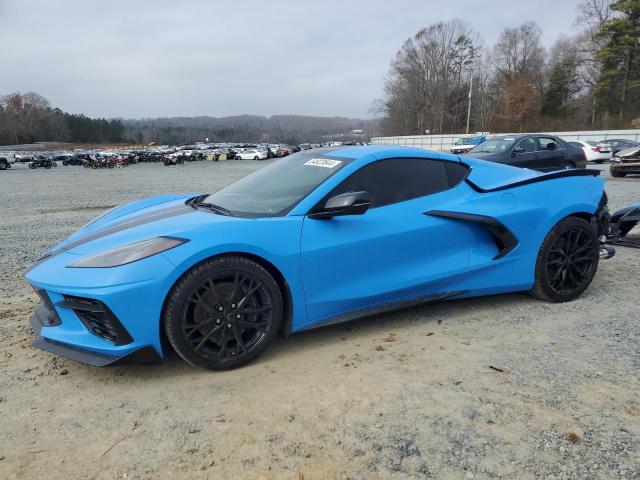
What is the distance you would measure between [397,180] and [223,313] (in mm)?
1589

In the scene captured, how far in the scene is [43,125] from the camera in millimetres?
127438

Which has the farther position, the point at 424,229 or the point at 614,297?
the point at 614,297

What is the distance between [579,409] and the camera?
2.46m

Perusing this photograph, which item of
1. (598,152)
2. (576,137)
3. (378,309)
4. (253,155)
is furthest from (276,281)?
(253,155)

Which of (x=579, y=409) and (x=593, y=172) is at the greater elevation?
(x=593, y=172)

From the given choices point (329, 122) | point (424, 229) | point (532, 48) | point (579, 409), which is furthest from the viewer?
point (329, 122)

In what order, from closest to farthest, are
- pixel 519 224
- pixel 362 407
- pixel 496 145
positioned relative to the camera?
1. pixel 362 407
2. pixel 519 224
3. pixel 496 145

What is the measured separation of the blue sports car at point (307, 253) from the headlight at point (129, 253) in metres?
0.01

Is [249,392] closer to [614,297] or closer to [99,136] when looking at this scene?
[614,297]

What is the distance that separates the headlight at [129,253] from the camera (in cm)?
275

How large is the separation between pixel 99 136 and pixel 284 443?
155 meters

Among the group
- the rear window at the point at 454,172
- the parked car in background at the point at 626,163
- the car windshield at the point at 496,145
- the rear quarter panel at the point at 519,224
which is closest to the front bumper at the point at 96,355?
the rear quarter panel at the point at 519,224

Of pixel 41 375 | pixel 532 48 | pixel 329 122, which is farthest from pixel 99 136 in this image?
pixel 41 375

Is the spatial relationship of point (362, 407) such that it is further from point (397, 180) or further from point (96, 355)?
point (397, 180)
